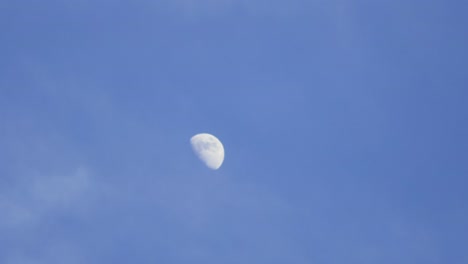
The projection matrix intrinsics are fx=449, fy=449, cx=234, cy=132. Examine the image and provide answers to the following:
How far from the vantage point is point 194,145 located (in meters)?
36.7

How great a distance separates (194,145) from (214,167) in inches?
96.3

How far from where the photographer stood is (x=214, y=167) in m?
36.3

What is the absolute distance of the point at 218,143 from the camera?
37031mm

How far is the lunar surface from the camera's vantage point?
36281 millimetres

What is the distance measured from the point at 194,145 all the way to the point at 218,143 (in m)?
1.98

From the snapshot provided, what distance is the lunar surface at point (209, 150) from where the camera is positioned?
3628cm

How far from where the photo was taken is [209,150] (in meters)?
36.6

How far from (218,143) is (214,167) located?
207 cm
